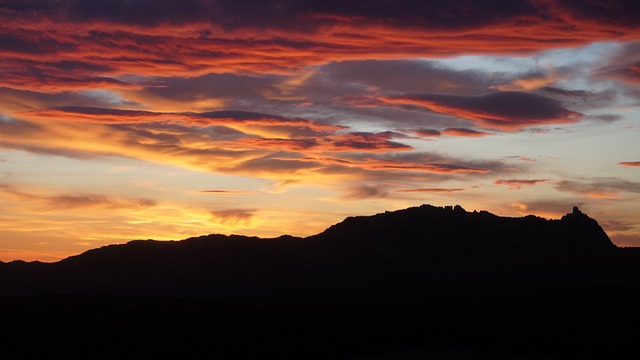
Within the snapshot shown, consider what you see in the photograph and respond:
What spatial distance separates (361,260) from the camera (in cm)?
13025

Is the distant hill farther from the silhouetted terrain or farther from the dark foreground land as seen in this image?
the dark foreground land

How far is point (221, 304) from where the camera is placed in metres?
73.7

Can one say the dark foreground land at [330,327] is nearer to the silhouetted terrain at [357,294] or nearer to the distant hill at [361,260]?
the silhouetted terrain at [357,294]

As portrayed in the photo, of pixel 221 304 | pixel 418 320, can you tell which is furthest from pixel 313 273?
pixel 418 320

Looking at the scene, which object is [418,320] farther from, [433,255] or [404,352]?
[433,255]

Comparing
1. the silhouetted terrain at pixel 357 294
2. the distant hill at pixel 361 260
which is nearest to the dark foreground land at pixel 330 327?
the silhouetted terrain at pixel 357 294

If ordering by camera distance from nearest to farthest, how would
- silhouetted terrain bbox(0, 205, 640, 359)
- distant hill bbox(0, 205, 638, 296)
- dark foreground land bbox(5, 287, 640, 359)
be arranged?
dark foreground land bbox(5, 287, 640, 359)
silhouetted terrain bbox(0, 205, 640, 359)
distant hill bbox(0, 205, 638, 296)

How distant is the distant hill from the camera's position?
12112cm

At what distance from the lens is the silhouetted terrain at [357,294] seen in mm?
55438

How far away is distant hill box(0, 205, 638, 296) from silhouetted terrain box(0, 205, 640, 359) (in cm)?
35

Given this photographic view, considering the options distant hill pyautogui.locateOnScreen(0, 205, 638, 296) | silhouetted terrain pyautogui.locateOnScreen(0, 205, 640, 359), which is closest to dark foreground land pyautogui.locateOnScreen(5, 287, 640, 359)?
silhouetted terrain pyautogui.locateOnScreen(0, 205, 640, 359)

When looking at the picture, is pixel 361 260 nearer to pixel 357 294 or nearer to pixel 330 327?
pixel 357 294

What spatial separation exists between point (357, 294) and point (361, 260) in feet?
120

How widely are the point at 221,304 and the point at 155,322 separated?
10410mm
